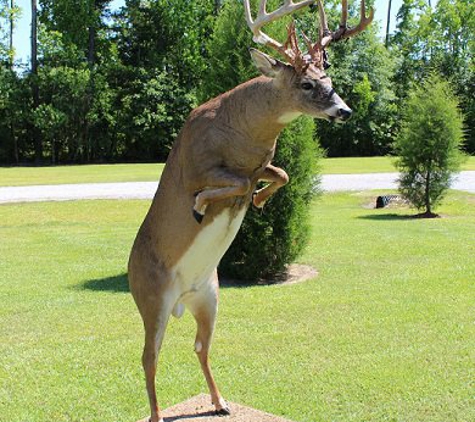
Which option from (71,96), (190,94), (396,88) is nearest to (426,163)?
(190,94)

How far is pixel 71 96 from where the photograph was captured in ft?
121

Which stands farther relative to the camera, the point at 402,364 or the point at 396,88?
the point at 396,88

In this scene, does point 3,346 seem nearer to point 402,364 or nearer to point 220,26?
point 402,364

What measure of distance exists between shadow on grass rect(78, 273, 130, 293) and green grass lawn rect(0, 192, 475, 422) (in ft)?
0.10

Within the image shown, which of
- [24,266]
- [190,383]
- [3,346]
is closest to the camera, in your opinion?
[190,383]

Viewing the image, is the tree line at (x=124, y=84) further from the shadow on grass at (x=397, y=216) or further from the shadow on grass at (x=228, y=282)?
the shadow on grass at (x=228, y=282)

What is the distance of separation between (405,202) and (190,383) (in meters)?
13.2

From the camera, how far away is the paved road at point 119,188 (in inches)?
764

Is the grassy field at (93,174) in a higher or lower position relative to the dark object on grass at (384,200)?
higher

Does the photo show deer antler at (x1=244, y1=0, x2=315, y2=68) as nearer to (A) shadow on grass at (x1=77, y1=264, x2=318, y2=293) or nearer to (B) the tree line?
(A) shadow on grass at (x1=77, y1=264, x2=318, y2=293)

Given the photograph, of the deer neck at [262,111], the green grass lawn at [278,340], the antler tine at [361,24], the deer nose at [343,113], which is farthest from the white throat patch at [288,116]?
the green grass lawn at [278,340]

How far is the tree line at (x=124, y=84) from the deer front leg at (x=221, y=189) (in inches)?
1241

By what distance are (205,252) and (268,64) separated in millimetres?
1152

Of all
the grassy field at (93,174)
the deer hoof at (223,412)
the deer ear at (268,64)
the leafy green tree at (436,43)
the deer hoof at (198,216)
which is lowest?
the deer hoof at (223,412)
